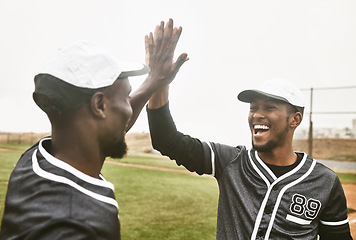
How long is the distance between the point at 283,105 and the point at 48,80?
1.69m

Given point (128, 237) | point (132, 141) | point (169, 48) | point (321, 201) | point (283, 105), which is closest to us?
point (169, 48)

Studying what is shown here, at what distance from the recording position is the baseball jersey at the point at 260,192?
6.57ft

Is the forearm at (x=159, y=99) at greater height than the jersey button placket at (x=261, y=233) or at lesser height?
greater

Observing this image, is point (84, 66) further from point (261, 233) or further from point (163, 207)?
point (163, 207)

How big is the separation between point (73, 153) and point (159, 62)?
88 centimetres

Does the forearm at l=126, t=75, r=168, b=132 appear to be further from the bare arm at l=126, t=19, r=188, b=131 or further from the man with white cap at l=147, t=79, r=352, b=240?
the man with white cap at l=147, t=79, r=352, b=240

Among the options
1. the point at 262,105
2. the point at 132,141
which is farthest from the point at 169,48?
the point at 132,141

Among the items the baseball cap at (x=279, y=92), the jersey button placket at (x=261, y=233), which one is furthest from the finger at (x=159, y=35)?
the jersey button placket at (x=261, y=233)

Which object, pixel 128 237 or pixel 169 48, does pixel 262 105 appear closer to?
pixel 169 48

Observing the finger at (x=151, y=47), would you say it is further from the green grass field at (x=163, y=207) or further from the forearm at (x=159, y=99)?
the green grass field at (x=163, y=207)

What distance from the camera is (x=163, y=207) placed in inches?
323

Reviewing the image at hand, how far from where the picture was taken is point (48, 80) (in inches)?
46.4

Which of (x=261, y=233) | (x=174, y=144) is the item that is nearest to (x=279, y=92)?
(x=174, y=144)

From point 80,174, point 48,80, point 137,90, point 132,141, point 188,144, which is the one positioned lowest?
point 132,141
